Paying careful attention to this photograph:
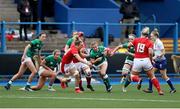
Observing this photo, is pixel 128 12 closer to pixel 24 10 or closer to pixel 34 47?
pixel 24 10

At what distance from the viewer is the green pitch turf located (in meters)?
19.3

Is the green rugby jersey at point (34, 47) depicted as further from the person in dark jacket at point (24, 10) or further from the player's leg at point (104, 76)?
the person in dark jacket at point (24, 10)

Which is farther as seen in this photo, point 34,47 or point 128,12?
point 128,12

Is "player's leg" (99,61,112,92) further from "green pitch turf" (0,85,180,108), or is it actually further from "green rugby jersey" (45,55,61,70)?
"green rugby jersey" (45,55,61,70)

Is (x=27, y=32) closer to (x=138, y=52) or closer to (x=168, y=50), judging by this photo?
(x=168, y=50)

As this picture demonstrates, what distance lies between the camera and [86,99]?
21.1m

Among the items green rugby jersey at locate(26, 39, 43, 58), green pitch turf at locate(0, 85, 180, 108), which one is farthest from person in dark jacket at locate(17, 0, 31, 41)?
green pitch turf at locate(0, 85, 180, 108)

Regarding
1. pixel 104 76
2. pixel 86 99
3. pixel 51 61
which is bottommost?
pixel 86 99

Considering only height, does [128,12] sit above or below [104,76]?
above

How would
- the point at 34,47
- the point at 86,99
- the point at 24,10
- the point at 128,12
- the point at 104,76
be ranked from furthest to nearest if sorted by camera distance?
1. the point at 128,12
2. the point at 24,10
3. the point at 104,76
4. the point at 34,47
5. the point at 86,99

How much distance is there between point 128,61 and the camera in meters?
27.9

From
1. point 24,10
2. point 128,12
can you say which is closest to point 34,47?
point 24,10

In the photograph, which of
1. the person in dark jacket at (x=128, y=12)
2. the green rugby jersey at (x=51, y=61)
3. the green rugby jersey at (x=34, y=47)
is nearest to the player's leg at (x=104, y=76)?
the green rugby jersey at (x=51, y=61)

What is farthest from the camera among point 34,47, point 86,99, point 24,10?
point 24,10
